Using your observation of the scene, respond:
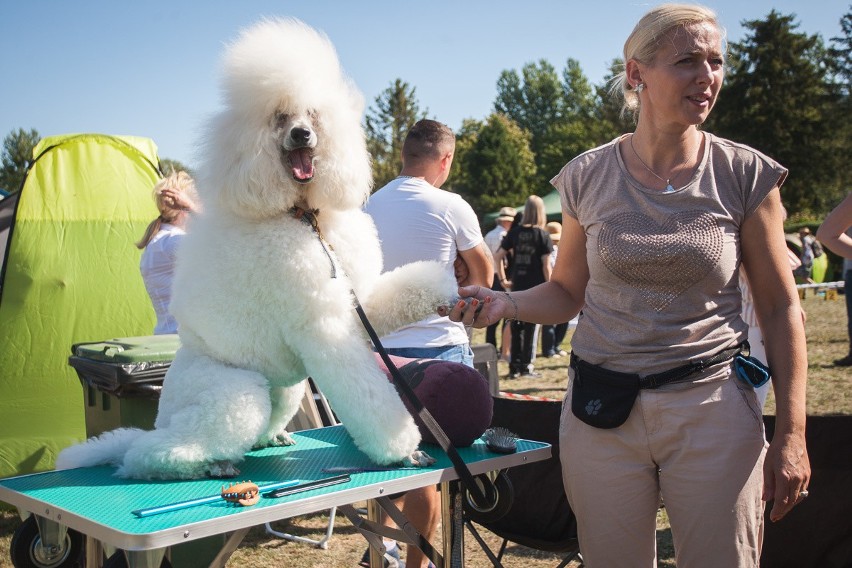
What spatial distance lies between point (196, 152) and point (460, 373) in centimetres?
96

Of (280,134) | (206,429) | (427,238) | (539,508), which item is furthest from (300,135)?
(539,508)

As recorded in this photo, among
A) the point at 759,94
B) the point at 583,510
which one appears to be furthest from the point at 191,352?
the point at 759,94

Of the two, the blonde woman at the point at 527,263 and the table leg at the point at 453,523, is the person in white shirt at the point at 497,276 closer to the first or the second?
the blonde woman at the point at 527,263

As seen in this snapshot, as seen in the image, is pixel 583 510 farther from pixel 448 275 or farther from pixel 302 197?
pixel 302 197

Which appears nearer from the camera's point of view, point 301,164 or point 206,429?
point 206,429

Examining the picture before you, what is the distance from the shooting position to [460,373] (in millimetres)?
2186

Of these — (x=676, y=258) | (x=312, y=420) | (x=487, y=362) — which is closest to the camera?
(x=676, y=258)

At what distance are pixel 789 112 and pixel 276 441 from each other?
116 feet

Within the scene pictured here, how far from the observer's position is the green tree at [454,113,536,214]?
47094 millimetres

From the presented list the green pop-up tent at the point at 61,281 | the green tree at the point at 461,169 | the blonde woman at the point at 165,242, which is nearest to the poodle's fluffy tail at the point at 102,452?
the blonde woman at the point at 165,242

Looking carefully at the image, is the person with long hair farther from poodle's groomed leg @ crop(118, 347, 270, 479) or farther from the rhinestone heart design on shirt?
poodle's groomed leg @ crop(118, 347, 270, 479)

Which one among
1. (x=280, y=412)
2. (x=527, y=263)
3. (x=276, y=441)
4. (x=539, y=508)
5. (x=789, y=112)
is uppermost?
(x=789, y=112)

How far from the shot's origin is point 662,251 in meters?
1.69

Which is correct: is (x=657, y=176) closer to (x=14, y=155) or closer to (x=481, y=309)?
(x=481, y=309)
